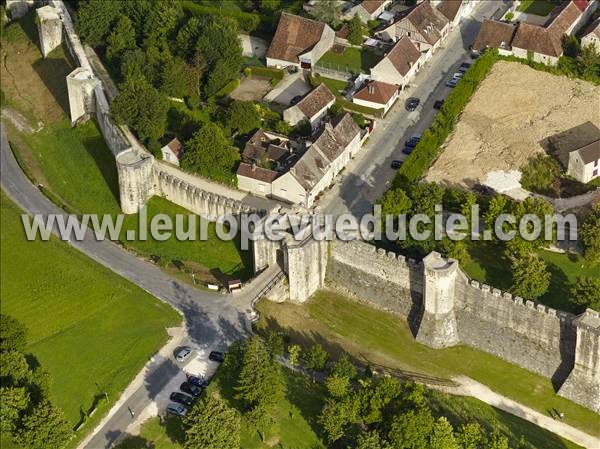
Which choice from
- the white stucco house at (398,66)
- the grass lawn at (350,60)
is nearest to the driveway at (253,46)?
the grass lawn at (350,60)

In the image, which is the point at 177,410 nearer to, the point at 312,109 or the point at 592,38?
the point at 312,109

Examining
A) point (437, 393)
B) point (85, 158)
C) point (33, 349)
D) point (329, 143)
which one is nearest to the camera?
point (437, 393)

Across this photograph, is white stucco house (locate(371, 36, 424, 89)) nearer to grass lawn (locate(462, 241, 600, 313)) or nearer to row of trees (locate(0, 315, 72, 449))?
grass lawn (locate(462, 241, 600, 313))

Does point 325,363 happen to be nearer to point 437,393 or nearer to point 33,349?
point 437,393

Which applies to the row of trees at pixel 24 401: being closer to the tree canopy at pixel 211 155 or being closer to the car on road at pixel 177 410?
the car on road at pixel 177 410

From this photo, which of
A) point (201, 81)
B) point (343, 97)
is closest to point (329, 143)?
point (343, 97)
